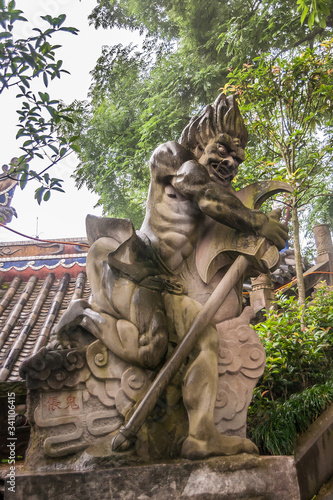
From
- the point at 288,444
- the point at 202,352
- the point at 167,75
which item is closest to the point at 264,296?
the point at 288,444

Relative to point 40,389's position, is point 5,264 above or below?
above

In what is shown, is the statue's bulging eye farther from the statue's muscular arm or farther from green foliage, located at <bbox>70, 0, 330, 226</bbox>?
green foliage, located at <bbox>70, 0, 330, 226</bbox>

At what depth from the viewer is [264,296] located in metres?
6.02

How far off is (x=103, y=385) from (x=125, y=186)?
7399mm

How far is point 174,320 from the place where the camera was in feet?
8.58

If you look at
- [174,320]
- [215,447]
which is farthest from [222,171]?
[215,447]

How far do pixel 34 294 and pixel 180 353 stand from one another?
398cm

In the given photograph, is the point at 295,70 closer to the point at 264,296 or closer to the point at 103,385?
the point at 264,296

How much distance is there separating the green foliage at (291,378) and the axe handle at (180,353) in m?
0.90

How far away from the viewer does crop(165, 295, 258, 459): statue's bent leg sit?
7.73 ft

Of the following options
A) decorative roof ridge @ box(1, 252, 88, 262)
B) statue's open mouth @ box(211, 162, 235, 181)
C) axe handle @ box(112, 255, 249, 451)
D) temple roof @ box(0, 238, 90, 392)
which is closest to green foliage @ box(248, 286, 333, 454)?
axe handle @ box(112, 255, 249, 451)

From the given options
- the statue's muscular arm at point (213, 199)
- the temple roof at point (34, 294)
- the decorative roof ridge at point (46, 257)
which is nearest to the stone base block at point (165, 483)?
the statue's muscular arm at point (213, 199)

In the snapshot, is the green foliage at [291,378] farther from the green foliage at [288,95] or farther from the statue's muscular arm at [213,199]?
the green foliage at [288,95]

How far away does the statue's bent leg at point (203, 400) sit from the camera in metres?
2.36
